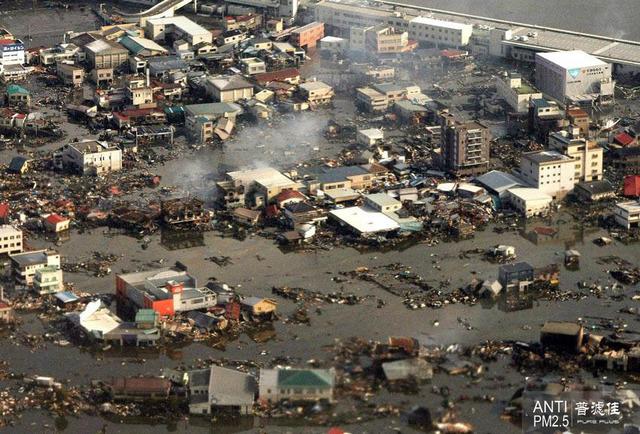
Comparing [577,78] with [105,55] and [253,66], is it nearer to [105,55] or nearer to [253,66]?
[253,66]

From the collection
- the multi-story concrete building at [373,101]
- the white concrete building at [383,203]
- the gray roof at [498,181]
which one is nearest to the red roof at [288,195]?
the white concrete building at [383,203]

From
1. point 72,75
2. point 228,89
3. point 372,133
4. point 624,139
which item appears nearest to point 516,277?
point 624,139

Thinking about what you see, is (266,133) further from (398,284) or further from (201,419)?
(201,419)

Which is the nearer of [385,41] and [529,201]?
[529,201]

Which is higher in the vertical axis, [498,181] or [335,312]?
[498,181]

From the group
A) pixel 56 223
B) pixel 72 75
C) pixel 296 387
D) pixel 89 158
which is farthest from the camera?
pixel 72 75

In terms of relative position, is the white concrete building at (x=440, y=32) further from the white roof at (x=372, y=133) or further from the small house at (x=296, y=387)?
the small house at (x=296, y=387)
